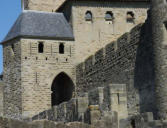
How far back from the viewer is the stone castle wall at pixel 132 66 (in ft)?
62.0

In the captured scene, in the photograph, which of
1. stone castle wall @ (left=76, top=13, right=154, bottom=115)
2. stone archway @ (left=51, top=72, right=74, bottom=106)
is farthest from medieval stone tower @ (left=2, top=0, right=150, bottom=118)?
stone castle wall @ (left=76, top=13, right=154, bottom=115)

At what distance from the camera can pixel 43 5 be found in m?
33.7

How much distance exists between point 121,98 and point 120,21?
11679mm

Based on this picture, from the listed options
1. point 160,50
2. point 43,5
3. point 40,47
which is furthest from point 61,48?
point 160,50

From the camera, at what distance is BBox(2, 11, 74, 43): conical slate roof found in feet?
96.8

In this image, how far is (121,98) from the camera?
2011 centimetres

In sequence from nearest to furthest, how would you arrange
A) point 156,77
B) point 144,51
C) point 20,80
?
point 156,77, point 144,51, point 20,80

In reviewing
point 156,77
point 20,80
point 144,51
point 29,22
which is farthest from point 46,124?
point 29,22

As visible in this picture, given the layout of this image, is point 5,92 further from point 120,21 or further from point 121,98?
point 121,98

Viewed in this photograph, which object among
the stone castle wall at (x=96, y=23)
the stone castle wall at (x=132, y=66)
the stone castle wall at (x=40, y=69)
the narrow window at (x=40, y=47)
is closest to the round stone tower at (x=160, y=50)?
the stone castle wall at (x=132, y=66)

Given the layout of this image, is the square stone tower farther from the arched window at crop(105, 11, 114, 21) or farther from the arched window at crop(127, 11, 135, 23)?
the arched window at crop(127, 11, 135, 23)

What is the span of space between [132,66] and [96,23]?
33.9ft

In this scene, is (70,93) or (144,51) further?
(70,93)

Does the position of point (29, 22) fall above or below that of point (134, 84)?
above
